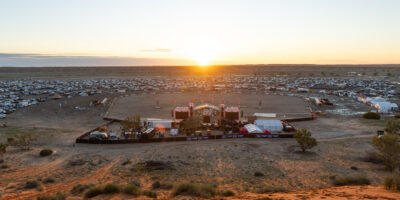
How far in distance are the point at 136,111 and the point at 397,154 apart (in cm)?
3735

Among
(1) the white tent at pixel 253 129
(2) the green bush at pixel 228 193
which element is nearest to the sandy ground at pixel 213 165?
(2) the green bush at pixel 228 193

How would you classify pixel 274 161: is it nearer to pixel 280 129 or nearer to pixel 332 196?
pixel 332 196

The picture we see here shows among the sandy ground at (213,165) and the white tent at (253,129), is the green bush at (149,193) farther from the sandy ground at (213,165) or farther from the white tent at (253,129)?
the white tent at (253,129)

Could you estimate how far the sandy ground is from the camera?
14.0m

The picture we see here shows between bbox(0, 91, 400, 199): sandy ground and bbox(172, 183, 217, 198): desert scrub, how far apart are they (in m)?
0.65

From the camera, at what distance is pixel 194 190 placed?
41.9ft

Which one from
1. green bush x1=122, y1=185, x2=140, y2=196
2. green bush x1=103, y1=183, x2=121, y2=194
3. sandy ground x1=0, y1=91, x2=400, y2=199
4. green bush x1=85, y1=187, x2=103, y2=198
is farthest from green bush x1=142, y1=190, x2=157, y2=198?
green bush x1=85, y1=187, x2=103, y2=198

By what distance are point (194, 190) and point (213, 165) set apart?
604cm

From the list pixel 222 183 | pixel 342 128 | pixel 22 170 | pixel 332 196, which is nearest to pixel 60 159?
pixel 22 170

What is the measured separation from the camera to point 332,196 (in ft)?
36.7

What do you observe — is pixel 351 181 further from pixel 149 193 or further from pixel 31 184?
pixel 31 184

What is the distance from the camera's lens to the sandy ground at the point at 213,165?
1398cm

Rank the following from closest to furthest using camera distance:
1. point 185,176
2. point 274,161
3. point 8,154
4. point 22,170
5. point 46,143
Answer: point 185,176 → point 22,170 → point 274,161 → point 8,154 → point 46,143

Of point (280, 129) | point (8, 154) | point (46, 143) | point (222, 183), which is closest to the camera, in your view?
point (222, 183)
